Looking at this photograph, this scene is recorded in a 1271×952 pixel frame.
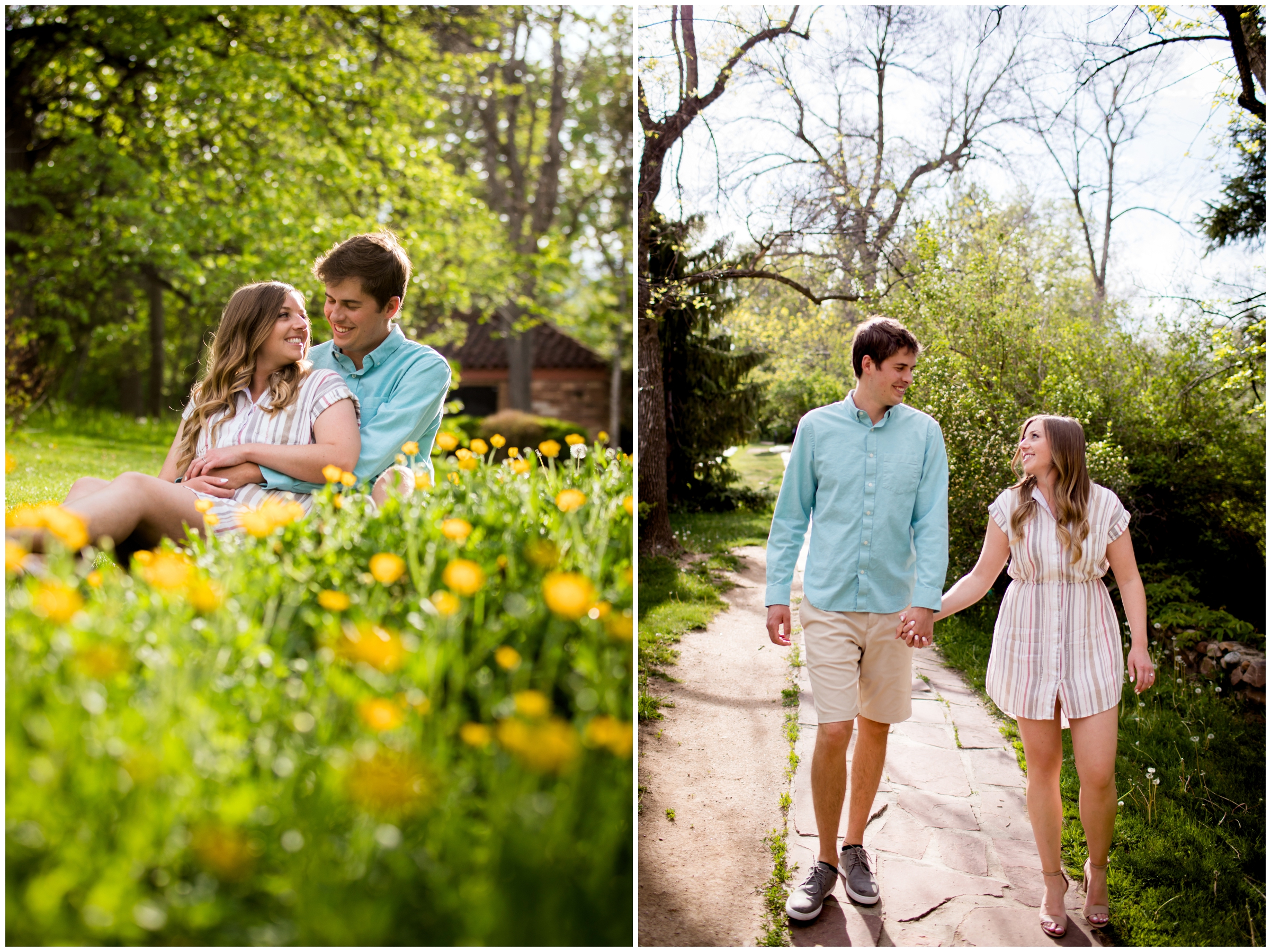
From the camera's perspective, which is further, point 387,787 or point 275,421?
point 275,421

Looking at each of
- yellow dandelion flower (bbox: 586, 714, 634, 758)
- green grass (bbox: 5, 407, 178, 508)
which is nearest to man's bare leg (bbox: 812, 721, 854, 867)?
yellow dandelion flower (bbox: 586, 714, 634, 758)

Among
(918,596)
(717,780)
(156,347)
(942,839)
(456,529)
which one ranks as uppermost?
(156,347)

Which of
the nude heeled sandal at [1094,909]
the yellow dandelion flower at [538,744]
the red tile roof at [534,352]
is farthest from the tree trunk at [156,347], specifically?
the nude heeled sandal at [1094,909]

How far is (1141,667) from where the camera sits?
7.88ft

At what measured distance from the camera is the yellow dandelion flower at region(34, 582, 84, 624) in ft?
4.77

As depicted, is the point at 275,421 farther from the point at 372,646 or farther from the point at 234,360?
the point at 372,646

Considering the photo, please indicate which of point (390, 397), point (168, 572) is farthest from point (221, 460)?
point (168, 572)

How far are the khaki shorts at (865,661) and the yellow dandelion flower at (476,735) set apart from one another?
127 cm

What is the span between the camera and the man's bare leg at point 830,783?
7.93ft

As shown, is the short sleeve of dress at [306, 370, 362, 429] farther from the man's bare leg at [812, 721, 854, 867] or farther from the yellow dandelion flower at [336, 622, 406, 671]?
the man's bare leg at [812, 721, 854, 867]

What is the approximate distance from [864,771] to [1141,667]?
82 cm

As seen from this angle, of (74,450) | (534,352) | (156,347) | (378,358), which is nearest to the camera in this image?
(378,358)

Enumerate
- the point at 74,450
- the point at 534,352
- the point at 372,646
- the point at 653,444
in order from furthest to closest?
the point at 534,352 < the point at 74,450 < the point at 653,444 < the point at 372,646

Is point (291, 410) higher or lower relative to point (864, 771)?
higher
